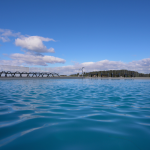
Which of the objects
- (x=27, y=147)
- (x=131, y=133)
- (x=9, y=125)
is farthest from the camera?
(x=9, y=125)

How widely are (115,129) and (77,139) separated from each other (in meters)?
0.94

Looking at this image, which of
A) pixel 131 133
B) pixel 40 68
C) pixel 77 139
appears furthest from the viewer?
pixel 40 68

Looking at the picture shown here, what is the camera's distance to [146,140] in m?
2.41

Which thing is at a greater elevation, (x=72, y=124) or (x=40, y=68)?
(x=40, y=68)

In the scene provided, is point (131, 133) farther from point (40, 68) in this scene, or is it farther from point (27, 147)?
point (40, 68)

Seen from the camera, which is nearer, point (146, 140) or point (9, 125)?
point (146, 140)

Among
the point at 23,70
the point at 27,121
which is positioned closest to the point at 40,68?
the point at 23,70

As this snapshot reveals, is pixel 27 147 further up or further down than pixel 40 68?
further down

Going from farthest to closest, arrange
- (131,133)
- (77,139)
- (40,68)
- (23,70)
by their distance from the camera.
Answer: (40,68)
(23,70)
(131,133)
(77,139)

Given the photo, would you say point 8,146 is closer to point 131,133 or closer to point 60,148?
point 60,148

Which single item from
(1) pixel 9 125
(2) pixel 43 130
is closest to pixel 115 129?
(2) pixel 43 130

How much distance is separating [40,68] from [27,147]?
1846 inches

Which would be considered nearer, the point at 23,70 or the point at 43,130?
the point at 43,130

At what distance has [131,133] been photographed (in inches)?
106
